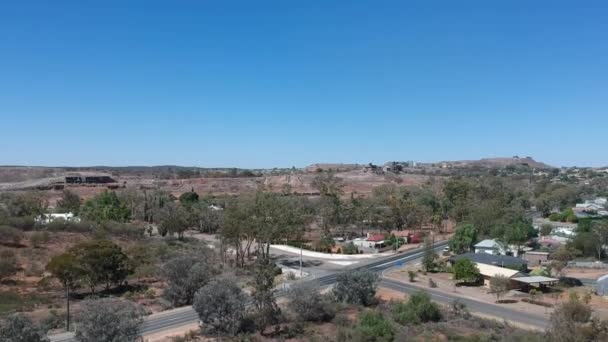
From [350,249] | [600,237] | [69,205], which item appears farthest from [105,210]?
[600,237]

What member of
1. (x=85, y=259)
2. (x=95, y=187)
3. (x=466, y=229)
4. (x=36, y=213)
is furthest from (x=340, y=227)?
(x=95, y=187)

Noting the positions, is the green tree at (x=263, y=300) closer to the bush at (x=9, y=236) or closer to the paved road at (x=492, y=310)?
the paved road at (x=492, y=310)

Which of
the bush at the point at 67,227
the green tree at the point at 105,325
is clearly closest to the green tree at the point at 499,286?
the green tree at the point at 105,325

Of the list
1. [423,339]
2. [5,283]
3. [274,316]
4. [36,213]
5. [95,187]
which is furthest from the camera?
[95,187]

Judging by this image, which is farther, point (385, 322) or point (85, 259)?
point (85, 259)

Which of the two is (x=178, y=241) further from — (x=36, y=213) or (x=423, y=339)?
(x=423, y=339)

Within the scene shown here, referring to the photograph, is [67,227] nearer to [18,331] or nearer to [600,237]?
[18,331]

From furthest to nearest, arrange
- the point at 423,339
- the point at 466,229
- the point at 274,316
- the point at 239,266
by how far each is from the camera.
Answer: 1. the point at 466,229
2. the point at 239,266
3. the point at 274,316
4. the point at 423,339
